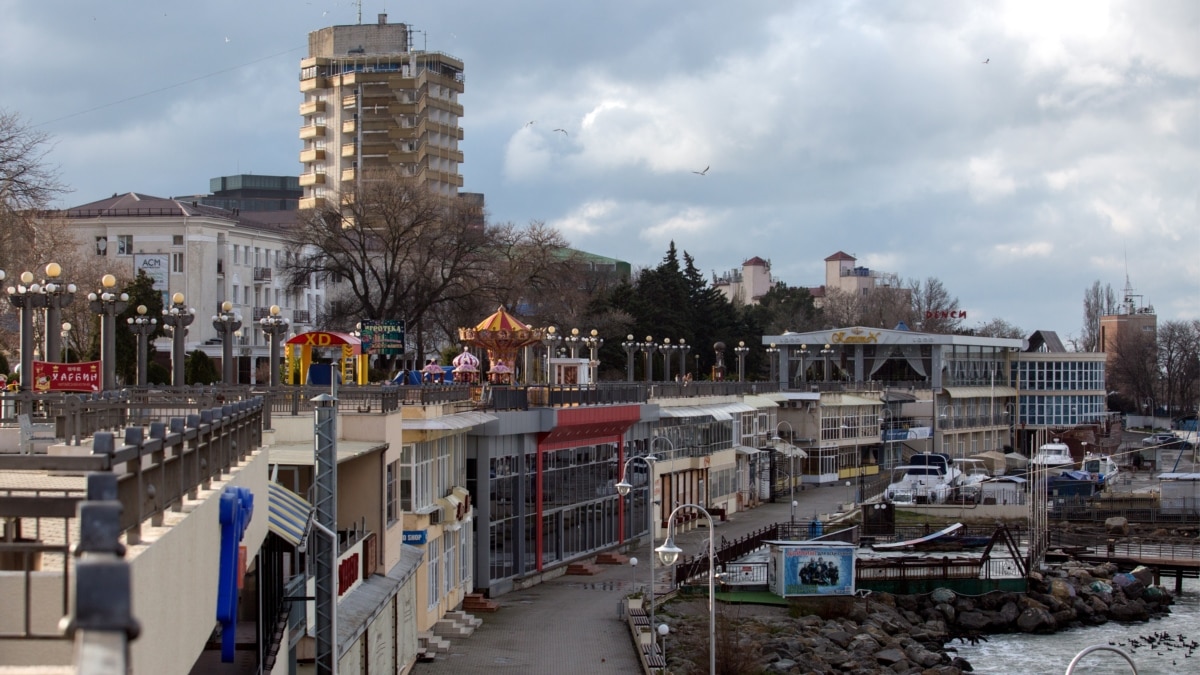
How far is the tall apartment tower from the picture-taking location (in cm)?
11538

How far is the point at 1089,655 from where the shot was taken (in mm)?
43000

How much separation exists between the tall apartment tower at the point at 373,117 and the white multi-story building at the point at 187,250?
29.4 metres

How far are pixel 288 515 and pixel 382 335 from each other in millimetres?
33416

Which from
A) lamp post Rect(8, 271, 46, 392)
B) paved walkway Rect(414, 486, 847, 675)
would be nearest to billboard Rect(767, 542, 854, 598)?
paved walkway Rect(414, 486, 847, 675)

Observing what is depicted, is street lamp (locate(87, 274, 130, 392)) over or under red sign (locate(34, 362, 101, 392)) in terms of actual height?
over

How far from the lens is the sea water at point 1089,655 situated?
43.5 metres

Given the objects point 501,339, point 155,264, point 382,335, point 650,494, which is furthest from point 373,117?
point 650,494

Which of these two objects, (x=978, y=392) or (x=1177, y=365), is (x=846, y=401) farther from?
(x=1177, y=365)

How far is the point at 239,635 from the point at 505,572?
2543 centimetres

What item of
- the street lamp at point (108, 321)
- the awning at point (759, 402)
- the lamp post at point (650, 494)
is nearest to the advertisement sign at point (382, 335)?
the lamp post at point (650, 494)

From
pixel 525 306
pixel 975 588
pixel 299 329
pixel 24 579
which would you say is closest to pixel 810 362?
pixel 525 306

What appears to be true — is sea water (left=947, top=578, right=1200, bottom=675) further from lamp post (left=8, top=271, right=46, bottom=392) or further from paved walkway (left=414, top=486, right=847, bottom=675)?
lamp post (left=8, top=271, right=46, bottom=392)

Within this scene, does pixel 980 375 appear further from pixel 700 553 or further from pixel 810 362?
pixel 700 553

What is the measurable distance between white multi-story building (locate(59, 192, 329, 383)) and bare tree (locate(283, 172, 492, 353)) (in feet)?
35.2
